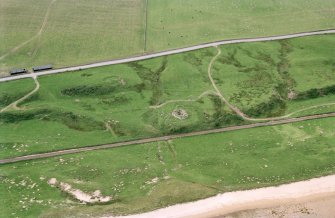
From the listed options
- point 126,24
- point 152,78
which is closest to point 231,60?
point 152,78

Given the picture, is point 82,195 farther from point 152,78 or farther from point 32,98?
point 152,78

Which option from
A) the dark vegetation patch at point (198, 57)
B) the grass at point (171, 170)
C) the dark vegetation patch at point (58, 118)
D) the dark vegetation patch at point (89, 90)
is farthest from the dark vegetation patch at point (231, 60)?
the dark vegetation patch at point (58, 118)

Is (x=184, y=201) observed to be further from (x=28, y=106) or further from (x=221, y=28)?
(x=221, y=28)

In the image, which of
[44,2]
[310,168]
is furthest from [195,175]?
[44,2]

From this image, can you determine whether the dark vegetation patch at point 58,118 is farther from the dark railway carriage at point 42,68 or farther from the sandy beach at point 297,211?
the sandy beach at point 297,211

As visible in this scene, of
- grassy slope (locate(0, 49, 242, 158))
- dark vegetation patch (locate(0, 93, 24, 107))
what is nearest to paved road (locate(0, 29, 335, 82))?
grassy slope (locate(0, 49, 242, 158))
